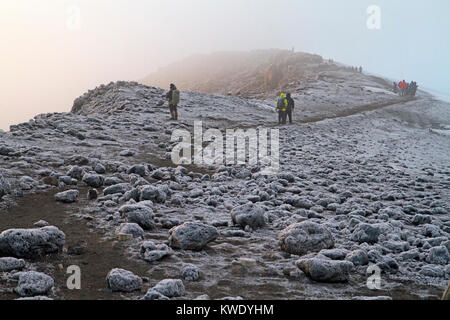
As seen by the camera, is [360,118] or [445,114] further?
[445,114]

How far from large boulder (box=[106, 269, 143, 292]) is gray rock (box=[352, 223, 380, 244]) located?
3.52 meters

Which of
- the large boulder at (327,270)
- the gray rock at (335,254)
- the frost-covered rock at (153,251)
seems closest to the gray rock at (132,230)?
the frost-covered rock at (153,251)

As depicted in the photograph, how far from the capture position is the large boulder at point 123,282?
4.12 m

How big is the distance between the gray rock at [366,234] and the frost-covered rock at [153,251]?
3.00m

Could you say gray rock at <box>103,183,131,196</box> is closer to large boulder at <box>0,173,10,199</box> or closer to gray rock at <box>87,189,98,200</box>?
gray rock at <box>87,189,98,200</box>

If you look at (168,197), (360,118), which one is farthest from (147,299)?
(360,118)

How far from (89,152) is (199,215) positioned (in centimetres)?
588

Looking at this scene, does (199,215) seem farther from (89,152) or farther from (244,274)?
(89,152)

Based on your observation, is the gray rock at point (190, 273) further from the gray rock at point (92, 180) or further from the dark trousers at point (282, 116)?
the dark trousers at point (282, 116)

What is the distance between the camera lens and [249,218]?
257 inches

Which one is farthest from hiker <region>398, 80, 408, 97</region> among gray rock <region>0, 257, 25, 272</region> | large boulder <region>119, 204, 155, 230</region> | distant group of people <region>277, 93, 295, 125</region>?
gray rock <region>0, 257, 25, 272</region>

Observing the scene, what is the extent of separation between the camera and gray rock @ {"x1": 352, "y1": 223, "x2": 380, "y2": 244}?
19.2ft

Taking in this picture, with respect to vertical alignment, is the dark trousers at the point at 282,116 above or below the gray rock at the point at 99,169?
above
